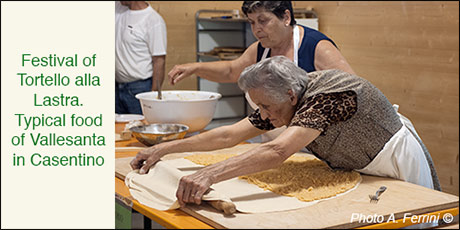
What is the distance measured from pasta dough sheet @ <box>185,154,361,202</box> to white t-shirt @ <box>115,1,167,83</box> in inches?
78.2

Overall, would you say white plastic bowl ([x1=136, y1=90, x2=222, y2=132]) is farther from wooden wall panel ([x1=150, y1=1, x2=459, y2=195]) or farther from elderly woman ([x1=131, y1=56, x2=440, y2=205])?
wooden wall panel ([x1=150, y1=1, x2=459, y2=195])

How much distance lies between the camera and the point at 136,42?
12.7 ft

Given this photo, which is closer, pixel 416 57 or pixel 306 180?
pixel 306 180

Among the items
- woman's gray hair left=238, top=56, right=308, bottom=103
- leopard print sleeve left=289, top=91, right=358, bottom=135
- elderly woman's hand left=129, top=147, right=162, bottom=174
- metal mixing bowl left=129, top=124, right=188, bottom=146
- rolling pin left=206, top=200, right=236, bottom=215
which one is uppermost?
woman's gray hair left=238, top=56, right=308, bottom=103

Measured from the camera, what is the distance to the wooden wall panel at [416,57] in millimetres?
3622

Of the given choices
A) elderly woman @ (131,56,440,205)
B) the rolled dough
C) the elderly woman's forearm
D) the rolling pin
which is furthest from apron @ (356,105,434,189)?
the rolling pin

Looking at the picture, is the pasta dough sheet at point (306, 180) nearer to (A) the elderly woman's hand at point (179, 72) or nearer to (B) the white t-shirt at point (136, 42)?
(A) the elderly woman's hand at point (179, 72)

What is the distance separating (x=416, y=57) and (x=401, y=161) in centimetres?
223

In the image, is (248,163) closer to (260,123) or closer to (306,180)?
(306,180)

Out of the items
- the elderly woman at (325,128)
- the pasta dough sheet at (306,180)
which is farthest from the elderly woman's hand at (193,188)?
the pasta dough sheet at (306,180)

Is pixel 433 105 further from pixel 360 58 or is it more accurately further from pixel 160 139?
pixel 160 139

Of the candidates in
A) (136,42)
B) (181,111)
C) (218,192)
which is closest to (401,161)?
(218,192)

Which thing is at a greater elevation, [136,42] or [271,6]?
[271,6]

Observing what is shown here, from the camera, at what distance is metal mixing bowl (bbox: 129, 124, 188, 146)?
2.37m
